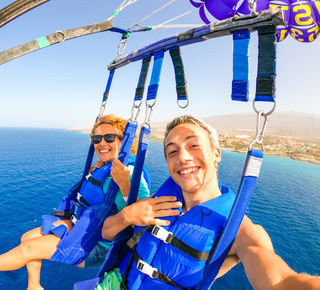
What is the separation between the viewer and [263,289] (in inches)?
40.6

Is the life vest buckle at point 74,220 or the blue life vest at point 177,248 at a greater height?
the blue life vest at point 177,248

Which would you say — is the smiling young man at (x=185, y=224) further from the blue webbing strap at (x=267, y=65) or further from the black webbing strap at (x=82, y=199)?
the black webbing strap at (x=82, y=199)

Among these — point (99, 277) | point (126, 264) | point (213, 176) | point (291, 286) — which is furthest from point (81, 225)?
point (291, 286)

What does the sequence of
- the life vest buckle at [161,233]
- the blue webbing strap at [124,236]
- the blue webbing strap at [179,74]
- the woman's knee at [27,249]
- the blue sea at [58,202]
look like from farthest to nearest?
1. the blue sea at [58,202]
2. the woman's knee at [27,249]
3. the blue webbing strap at [179,74]
4. the blue webbing strap at [124,236]
5. the life vest buckle at [161,233]

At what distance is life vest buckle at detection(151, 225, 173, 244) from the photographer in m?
1.53

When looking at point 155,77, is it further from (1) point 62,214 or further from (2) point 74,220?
(1) point 62,214

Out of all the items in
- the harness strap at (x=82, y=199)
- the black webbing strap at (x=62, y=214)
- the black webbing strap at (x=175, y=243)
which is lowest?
the black webbing strap at (x=62, y=214)

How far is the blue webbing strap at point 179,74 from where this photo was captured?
2004mm

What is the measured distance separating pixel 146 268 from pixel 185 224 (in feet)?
1.63

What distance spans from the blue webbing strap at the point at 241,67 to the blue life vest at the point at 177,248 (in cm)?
90

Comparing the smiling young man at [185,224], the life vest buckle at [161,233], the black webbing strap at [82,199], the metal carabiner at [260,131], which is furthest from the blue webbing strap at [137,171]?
the black webbing strap at [82,199]

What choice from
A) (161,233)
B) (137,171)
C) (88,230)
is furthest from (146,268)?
(88,230)

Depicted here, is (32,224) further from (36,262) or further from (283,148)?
(283,148)

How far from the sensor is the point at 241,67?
134cm
